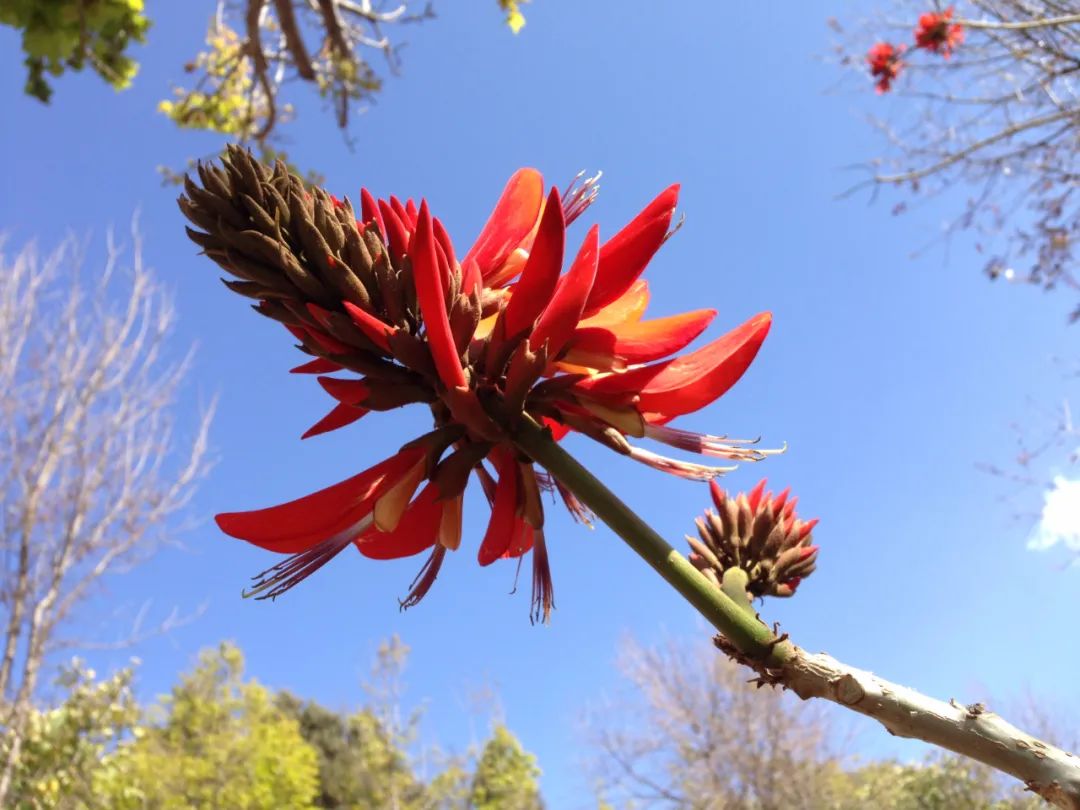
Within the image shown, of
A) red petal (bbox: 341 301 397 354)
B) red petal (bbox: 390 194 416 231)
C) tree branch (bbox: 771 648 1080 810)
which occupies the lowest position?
tree branch (bbox: 771 648 1080 810)

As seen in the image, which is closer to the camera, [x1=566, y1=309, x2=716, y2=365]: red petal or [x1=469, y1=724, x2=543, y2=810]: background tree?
[x1=566, y1=309, x2=716, y2=365]: red petal

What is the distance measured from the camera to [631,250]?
62 cm

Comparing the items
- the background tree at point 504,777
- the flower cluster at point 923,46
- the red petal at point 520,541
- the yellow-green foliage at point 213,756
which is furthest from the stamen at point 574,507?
the background tree at point 504,777

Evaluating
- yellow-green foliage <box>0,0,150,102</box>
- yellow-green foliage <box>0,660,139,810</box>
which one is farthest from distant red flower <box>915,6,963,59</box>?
yellow-green foliage <box>0,660,139,810</box>

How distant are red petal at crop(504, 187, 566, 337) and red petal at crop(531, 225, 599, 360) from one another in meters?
0.01


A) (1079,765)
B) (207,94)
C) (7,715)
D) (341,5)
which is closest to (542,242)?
(1079,765)

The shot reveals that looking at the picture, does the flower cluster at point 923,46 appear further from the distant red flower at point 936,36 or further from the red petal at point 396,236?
the red petal at point 396,236

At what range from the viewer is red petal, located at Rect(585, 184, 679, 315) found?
615 mm

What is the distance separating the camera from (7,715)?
5.60 m

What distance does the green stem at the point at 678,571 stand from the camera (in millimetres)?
471

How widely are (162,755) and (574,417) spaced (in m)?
13.0

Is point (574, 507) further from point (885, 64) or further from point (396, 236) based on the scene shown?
point (885, 64)

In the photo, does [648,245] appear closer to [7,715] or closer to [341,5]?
[341,5]

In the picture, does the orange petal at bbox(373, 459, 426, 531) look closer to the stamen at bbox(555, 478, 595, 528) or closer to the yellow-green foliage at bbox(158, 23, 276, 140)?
the stamen at bbox(555, 478, 595, 528)
